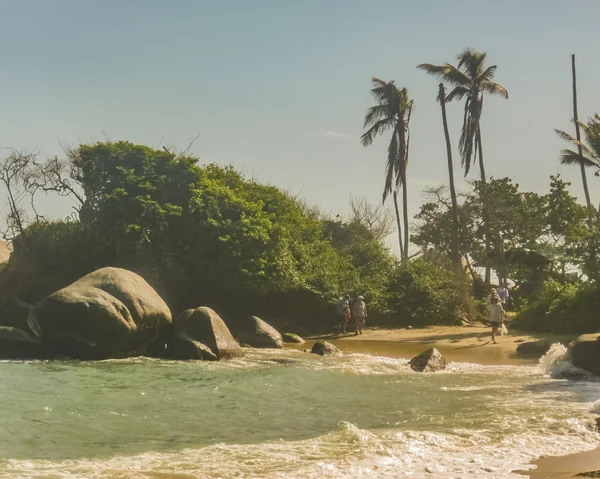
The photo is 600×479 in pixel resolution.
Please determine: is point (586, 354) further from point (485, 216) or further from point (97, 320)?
point (485, 216)

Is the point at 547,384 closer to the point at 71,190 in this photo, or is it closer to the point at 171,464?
the point at 171,464

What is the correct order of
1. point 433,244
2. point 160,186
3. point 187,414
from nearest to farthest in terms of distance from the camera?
point 187,414
point 160,186
point 433,244

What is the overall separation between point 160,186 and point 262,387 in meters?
15.0

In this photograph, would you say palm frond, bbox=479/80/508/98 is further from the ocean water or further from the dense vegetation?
the ocean water

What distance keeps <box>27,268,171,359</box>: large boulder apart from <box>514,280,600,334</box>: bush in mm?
14247

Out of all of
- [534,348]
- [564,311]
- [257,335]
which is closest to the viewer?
[534,348]

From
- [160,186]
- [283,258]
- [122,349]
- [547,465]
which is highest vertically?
[160,186]

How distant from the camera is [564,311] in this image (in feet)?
83.9

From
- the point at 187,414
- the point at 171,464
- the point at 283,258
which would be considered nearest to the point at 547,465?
the point at 171,464

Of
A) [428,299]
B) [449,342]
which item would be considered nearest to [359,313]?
[428,299]

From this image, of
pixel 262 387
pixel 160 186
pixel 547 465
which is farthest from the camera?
pixel 160 186

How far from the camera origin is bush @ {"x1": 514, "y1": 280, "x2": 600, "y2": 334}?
80.6ft

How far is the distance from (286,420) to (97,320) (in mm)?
9119

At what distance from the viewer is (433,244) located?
4269cm
